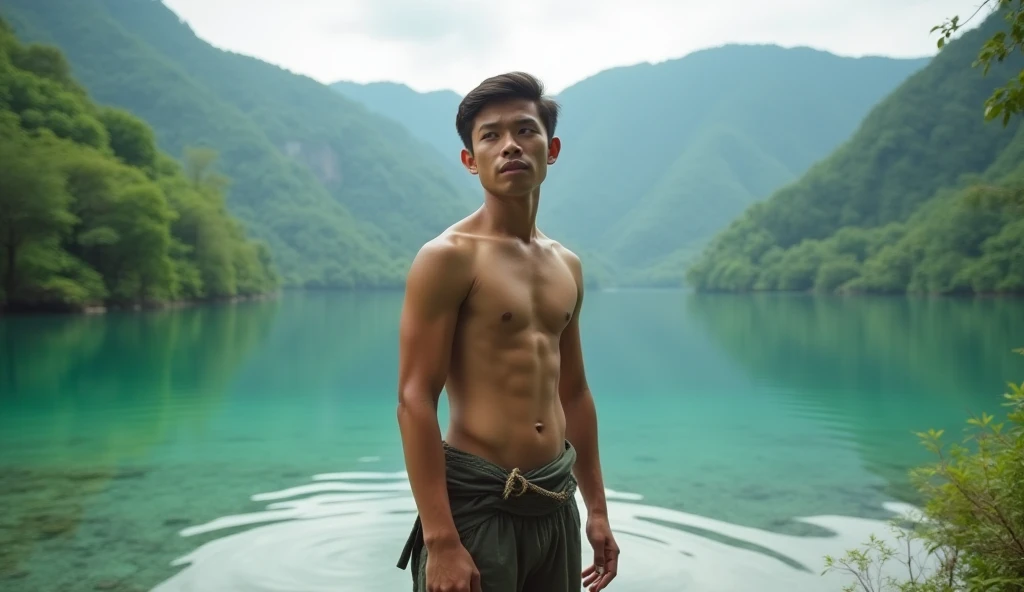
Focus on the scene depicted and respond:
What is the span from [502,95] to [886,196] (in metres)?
119

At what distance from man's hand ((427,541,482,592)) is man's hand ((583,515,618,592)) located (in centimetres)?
66

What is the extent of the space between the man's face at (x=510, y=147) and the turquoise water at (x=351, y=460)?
354 cm

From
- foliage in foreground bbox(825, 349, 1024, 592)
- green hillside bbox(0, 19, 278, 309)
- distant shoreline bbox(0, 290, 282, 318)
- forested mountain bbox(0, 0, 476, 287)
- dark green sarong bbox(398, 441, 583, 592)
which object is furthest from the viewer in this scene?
forested mountain bbox(0, 0, 476, 287)

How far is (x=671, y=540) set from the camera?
6.24 metres

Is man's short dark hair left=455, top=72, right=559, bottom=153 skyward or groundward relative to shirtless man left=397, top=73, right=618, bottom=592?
skyward

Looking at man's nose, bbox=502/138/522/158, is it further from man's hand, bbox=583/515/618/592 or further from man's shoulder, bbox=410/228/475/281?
man's hand, bbox=583/515/618/592

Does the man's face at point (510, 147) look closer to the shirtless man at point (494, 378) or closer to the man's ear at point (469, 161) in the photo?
the shirtless man at point (494, 378)

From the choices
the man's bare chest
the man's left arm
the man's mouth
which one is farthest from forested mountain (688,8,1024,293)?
the man's mouth

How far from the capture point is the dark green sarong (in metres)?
2.35

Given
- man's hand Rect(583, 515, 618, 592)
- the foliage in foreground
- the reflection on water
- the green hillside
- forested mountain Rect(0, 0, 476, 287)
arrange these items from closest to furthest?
man's hand Rect(583, 515, 618, 592)
the foliage in foreground
the reflection on water
the green hillside
forested mountain Rect(0, 0, 476, 287)

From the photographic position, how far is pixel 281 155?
15550 cm

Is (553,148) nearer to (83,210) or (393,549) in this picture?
(393,549)

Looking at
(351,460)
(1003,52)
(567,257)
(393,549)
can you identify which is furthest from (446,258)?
(351,460)

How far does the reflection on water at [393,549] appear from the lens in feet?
17.6
